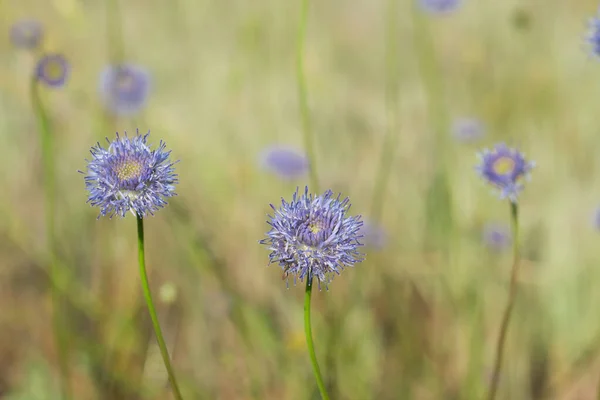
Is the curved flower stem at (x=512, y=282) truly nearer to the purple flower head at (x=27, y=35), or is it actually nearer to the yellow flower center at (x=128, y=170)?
the yellow flower center at (x=128, y=170)

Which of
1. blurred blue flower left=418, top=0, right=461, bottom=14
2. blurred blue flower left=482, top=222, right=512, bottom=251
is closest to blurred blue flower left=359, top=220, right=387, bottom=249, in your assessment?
blurred blue flower left=482, top=222, right=512, bottom=251

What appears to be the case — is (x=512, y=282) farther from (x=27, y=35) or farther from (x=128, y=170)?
(x=27, y=35)

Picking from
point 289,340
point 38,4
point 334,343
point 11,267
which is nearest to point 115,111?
point 11,267

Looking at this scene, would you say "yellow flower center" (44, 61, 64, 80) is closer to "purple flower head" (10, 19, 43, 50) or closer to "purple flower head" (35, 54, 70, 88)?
"purple flower head" (35, 54, 70, 88)

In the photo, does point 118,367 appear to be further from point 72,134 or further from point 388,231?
point 72,134

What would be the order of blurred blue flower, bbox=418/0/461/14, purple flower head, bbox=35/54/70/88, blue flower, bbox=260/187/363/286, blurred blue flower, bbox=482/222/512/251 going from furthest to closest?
blurred blue flower, bbox=418/0/461/14, blurred blue flower, bbox=482/222/512/251, purple flower head, bbox=35/54/70/88, blue flower, bbox=260/187/363/286

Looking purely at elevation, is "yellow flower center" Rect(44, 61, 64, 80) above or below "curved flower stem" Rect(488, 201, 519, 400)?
above
